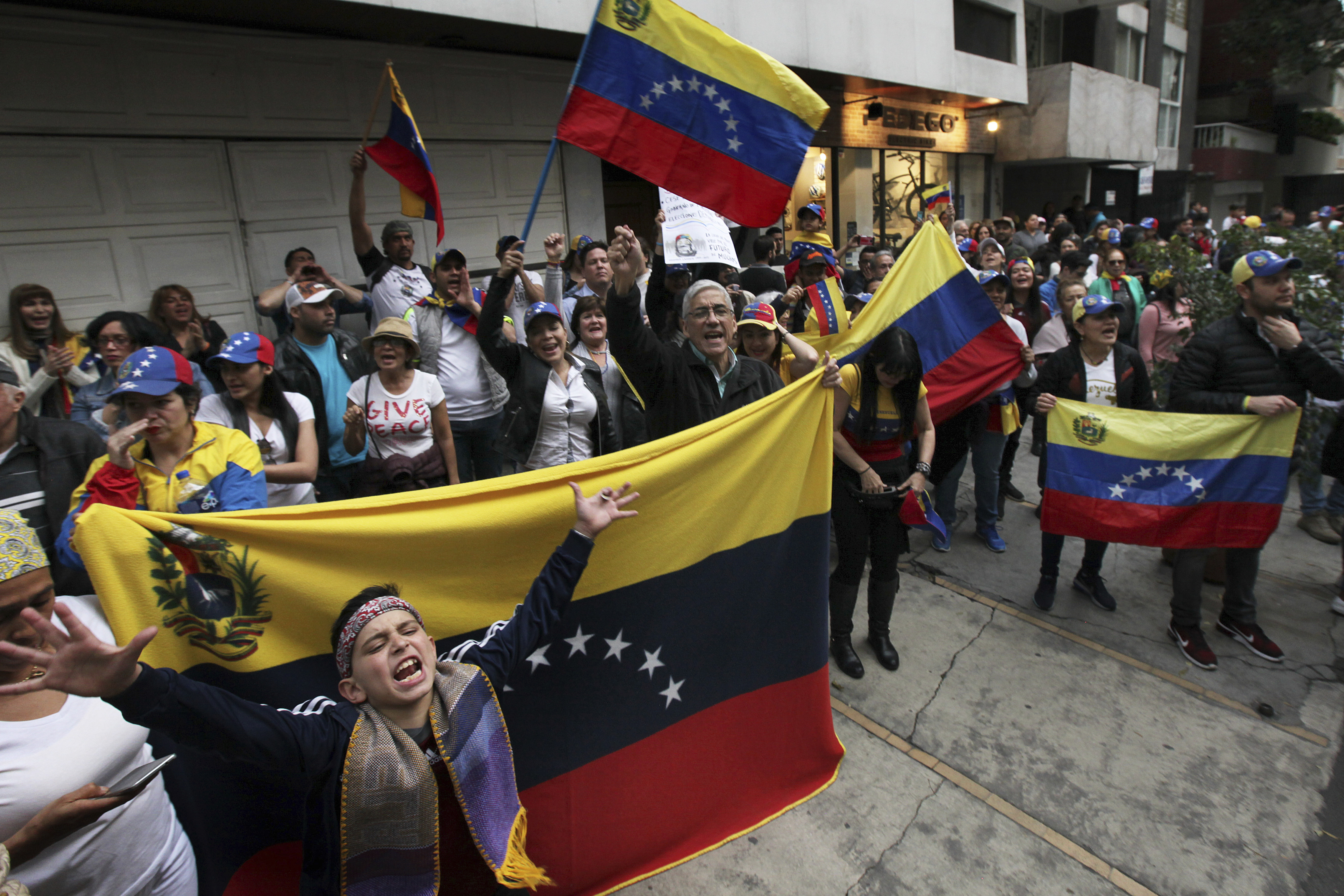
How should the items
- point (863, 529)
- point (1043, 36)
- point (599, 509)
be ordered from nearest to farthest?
1. point (599, 509)
2. point (863, 529)
3. point (1043, 36)

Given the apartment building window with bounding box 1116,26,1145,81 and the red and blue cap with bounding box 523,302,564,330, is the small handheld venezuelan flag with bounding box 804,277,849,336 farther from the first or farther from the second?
the apartment building window with bounding box 1116,26,1145,81

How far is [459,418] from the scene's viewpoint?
15.4 ft

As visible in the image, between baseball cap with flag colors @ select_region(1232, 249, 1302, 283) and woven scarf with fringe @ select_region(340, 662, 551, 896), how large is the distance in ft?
14.3

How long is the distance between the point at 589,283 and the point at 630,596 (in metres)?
3.44

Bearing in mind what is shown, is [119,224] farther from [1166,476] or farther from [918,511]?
[1166,476]

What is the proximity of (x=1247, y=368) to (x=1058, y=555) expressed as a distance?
145cm

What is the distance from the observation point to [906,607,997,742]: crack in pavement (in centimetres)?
352

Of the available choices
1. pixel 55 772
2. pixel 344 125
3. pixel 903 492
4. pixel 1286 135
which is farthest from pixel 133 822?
pixel 1286 135

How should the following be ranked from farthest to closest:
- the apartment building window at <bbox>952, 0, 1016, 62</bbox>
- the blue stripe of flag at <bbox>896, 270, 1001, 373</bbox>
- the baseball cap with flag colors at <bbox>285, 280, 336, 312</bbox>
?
the apartment building window at <bbox>952, 0, 1016, 62</bbox> < the blue stripe of flag at <bbox>896, 270, 1001, 373</bbox> < the baseball cap with flag colors at <bbox>285, 280, 336, 312</bbox>

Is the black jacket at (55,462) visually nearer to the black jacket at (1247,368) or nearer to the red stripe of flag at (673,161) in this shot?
the red stripe of flag at (673,161)

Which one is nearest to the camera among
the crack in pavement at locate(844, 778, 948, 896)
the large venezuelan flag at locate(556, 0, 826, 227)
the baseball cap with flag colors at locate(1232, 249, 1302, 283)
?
the crack in pavement at locate(844, 778, 948, 896)

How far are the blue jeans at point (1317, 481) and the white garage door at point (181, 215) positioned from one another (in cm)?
755

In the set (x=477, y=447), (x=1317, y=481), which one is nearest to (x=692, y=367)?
(x=477, y=447)

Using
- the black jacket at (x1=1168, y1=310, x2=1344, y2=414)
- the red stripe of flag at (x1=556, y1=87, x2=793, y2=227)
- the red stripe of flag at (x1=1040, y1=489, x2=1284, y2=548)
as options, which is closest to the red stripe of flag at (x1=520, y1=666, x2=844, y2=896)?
the red stripe of flag at (x1=556, y1=87, x2=793, y2=227)
